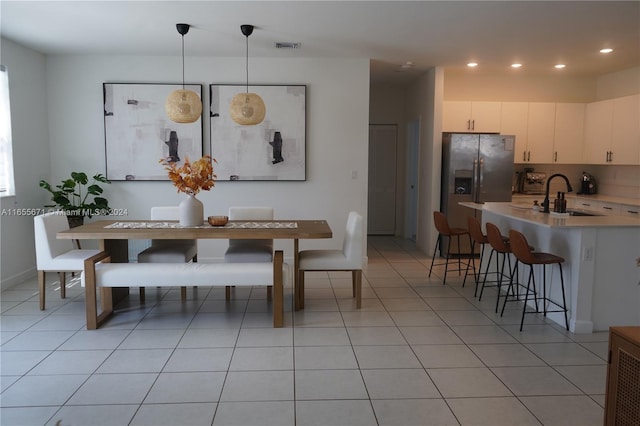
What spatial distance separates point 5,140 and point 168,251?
7.42 ft

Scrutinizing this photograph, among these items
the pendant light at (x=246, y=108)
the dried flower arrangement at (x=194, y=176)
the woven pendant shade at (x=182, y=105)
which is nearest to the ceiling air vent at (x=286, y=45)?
the pendant light at (x=246, y=108)

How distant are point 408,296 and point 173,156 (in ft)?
11.1

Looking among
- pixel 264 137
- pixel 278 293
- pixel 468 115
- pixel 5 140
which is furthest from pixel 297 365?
pixel 468 115

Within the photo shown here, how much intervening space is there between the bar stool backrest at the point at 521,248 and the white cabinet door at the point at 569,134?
382 centimetres

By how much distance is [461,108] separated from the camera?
267 inches

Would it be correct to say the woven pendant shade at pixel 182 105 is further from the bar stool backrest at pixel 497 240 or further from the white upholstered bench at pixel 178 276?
the bar stool backrest at pixel 497 240

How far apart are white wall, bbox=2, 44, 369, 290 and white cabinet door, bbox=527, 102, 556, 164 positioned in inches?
105

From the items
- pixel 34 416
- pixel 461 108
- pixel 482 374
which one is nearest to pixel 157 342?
pixel 34 416

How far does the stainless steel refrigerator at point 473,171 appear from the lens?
→ 6.46 m

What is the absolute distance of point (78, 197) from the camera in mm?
5992

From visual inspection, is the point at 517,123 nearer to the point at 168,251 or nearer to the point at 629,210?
the point at 629,210

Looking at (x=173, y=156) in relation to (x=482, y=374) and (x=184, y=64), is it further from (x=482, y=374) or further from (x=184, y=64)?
(x=482, y=374)

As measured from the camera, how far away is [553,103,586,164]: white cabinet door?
6.92 m

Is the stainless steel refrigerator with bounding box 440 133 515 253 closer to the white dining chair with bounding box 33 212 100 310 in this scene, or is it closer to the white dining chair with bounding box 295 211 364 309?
the white dining chair with bounding box 295 211 364 309
